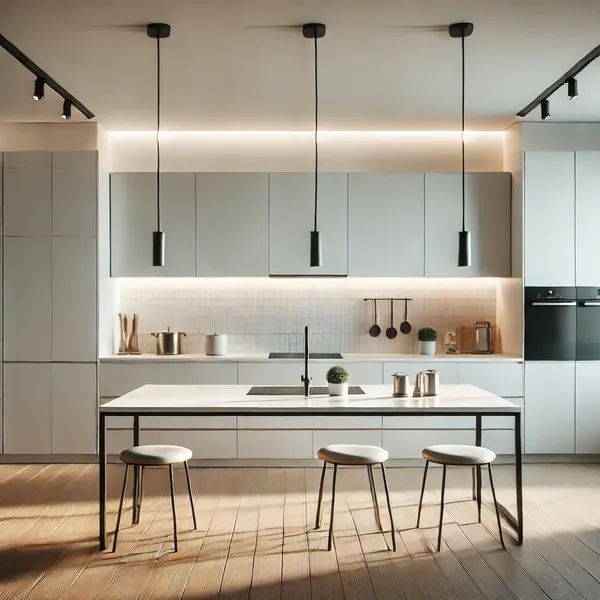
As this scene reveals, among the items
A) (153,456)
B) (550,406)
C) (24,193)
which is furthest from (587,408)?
(24,193)

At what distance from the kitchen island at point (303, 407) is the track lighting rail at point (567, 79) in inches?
82.2

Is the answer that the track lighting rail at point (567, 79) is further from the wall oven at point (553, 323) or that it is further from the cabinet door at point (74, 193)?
the cabinet door at point (74, 193)

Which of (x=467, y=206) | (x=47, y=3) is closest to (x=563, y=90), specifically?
(x=467, y=206)

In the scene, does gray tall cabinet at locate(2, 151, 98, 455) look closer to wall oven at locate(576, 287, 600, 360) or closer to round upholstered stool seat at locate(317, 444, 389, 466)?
round upholstered stool seat at locate(317, 444, 389, 466)

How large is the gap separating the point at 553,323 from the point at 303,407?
2.91 metres

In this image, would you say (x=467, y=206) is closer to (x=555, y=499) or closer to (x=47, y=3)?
(x=555, y=499)

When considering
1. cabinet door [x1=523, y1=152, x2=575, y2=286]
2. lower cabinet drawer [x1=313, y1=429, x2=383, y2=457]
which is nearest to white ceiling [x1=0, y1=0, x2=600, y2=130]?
cabinet door [x1=523, y1=152, x2=575, y2=286]

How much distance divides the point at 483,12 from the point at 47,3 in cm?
224

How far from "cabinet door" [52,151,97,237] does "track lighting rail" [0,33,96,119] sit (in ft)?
1.41

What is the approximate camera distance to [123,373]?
5.86m

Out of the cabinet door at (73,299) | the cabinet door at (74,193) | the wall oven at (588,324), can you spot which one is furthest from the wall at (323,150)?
the wall oven at (588,324)

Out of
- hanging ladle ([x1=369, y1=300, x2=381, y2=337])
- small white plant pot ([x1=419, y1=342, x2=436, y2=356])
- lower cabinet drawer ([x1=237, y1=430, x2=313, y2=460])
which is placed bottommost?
lower cabinet drawer ([x1=237, y1=430, x2=313, y2=460])

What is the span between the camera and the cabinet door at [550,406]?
5844 millimetres

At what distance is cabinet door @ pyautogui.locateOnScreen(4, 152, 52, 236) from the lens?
585 cm
